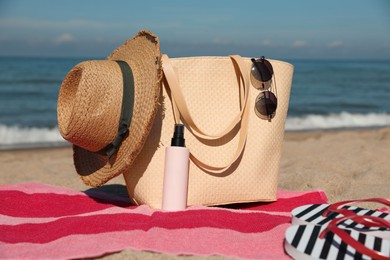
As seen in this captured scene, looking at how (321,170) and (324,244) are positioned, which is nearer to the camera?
(324,244)

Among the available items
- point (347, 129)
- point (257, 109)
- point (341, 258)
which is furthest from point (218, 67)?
point (347, 129)

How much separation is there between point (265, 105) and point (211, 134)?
11.4 inches

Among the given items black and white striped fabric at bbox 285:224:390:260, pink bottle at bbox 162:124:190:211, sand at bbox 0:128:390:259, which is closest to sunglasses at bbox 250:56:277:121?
pink bottle at bbox 162:124:190:211

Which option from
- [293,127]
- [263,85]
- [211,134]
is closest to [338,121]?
[293,127]

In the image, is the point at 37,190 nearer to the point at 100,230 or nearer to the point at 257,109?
the point at 100,230

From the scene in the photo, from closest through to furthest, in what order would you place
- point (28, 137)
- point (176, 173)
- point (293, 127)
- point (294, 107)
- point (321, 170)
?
1. point (176, 173)
2. point (321, 170)
3. point (28, 137)
4. point (293, 127)
5. point (294, 107)

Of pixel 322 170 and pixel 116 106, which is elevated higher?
pixel 116 106

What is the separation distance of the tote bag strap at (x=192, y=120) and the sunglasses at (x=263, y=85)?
7 centimetres

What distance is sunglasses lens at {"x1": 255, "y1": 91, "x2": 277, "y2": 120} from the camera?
9.07ft

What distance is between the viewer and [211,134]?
8.87 feet

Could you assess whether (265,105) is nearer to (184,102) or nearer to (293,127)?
(184,102)

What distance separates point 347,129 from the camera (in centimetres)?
791

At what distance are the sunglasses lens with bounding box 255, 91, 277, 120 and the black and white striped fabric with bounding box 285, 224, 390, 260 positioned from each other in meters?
0.83

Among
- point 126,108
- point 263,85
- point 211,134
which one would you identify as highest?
point 263,85
